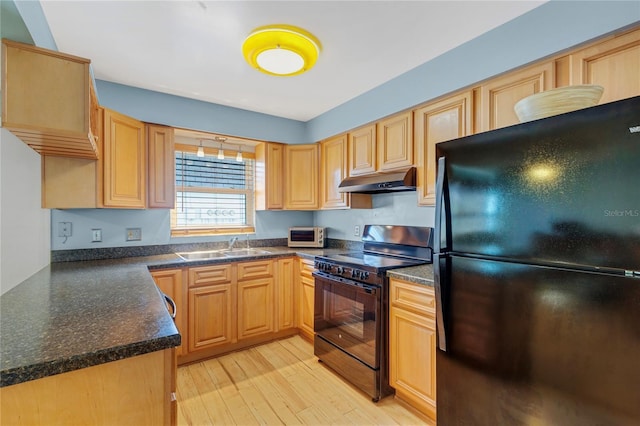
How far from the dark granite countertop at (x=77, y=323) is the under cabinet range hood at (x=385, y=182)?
2.43ft

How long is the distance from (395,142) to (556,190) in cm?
151

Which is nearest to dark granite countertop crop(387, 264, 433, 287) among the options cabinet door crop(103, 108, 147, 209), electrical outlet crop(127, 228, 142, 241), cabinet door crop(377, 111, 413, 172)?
cabinet door crop(377, 111, 413, 172)

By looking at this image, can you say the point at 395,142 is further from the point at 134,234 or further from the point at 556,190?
the point at 134,234

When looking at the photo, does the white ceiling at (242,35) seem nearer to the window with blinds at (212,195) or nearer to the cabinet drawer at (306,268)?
the window with blinds at (212,195)

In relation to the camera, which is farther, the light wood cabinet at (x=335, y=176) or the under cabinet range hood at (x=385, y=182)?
the light wood cabinet at (x=335, y=176)

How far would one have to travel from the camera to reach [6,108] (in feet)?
4.17

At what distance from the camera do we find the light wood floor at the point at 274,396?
1.94m

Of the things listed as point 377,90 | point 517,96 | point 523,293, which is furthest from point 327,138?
point 523,293

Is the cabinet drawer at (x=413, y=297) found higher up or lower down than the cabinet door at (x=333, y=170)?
lower down

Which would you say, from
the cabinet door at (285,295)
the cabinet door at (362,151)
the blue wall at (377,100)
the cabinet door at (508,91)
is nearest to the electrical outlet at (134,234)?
the blue wall at (377,100)

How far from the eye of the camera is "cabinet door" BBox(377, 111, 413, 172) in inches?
94.9

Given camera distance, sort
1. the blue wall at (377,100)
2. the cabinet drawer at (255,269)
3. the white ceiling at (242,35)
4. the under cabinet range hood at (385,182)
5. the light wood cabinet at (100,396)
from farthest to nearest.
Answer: the cabinet drawer at (255,269) → the under cabinet range hood at (385,182) → the white ceiling at (242,35) → the blue wall at (377,100) → the light wood cabinet at (100,396)

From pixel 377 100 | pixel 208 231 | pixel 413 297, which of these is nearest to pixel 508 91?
pixel 377 100

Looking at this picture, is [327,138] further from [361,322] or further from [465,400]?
[465,400]
